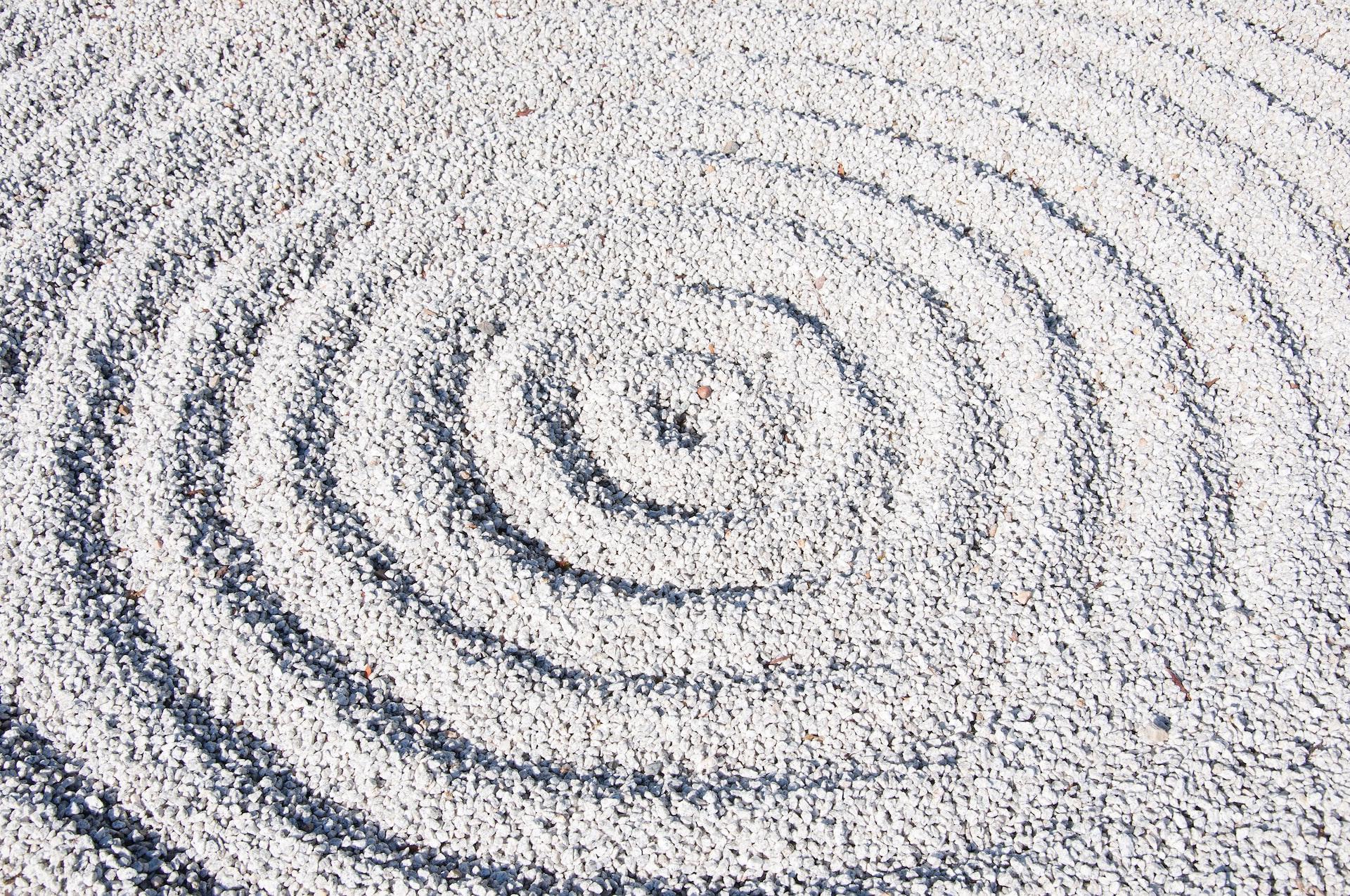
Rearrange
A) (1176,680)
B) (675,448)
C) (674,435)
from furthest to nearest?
(674,435) → (675,448) → (1176,680)

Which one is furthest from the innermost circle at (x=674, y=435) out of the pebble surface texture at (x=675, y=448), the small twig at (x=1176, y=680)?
the small twig at (x=1176, y=680)

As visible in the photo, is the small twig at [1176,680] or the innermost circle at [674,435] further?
the innermost circle at [674,435]

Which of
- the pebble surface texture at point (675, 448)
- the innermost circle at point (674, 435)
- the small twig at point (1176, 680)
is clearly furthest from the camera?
the innermost circle at point (674, 435)

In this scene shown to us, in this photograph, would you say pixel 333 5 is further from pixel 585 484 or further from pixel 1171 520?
pixel 1171 520

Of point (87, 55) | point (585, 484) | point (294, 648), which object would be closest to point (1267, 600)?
point (585, 484)

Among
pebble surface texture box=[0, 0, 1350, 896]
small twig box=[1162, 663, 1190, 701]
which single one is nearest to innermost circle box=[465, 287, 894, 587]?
pebble surface texture box=[0, 0, 1350, 896]

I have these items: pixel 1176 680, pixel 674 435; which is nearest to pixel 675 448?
pixel 674 435

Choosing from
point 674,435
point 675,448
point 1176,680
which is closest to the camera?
point 1176,680

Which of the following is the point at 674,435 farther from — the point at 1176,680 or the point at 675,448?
the point at 1176,680

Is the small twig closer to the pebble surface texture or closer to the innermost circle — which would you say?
the pebble surface texture

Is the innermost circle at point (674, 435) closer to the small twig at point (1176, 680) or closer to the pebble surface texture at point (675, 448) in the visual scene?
the pebble surface texture at point (675, 448)
